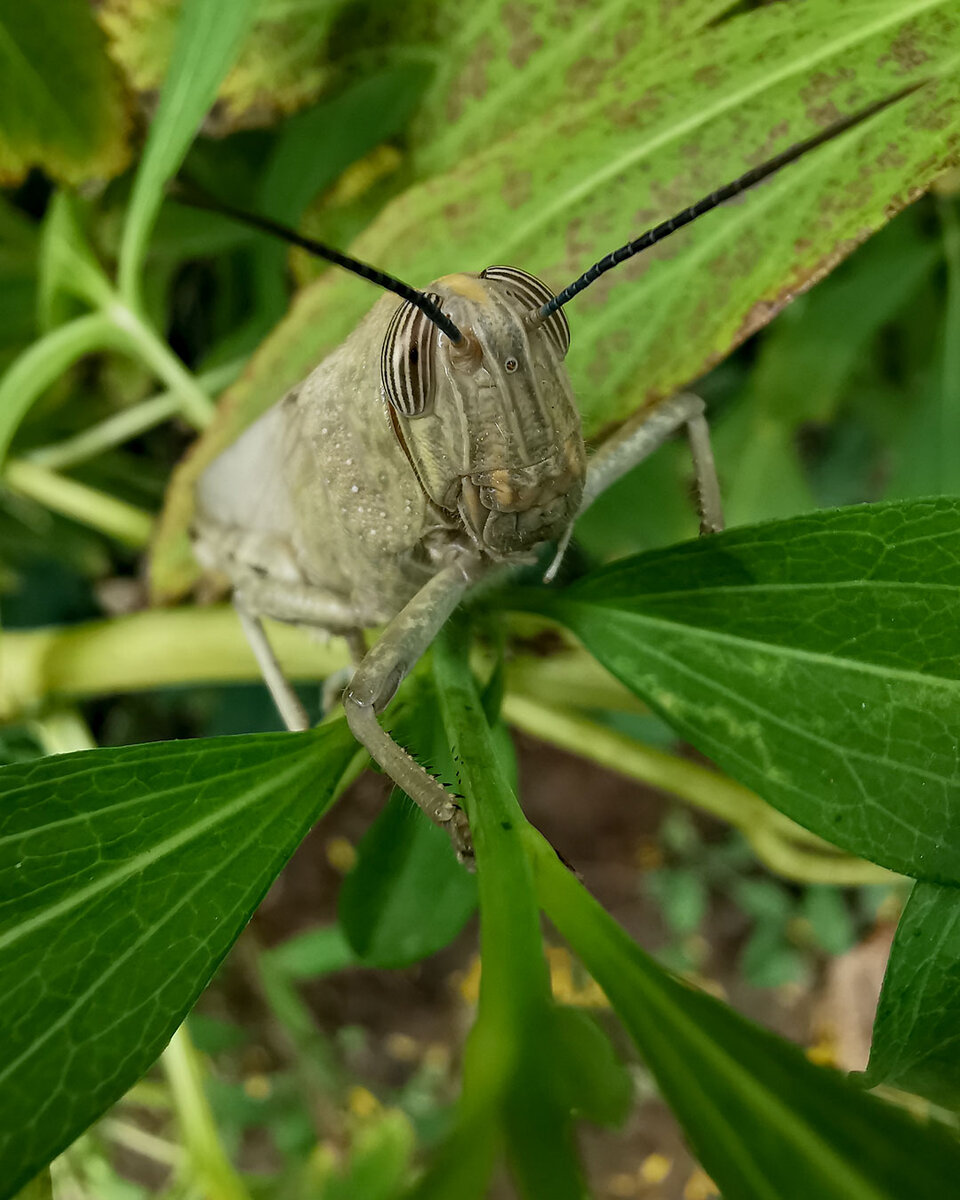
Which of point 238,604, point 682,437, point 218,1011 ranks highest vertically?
point 238,604

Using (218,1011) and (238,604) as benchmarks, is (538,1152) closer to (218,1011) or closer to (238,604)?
(238,604)

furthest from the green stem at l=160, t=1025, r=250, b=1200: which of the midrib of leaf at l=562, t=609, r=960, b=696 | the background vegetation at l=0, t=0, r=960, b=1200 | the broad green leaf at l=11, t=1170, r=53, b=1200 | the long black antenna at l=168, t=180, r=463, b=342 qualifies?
the long black antenna at l=168, t=180, r=463, b=342

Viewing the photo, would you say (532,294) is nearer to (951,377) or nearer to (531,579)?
(531,579)

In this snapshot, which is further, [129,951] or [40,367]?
[40,367]

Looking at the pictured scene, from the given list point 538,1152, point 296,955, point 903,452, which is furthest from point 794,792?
point 296,955

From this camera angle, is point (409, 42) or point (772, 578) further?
point (409, 42)

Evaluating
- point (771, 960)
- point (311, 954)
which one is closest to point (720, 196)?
point (311, 954)
